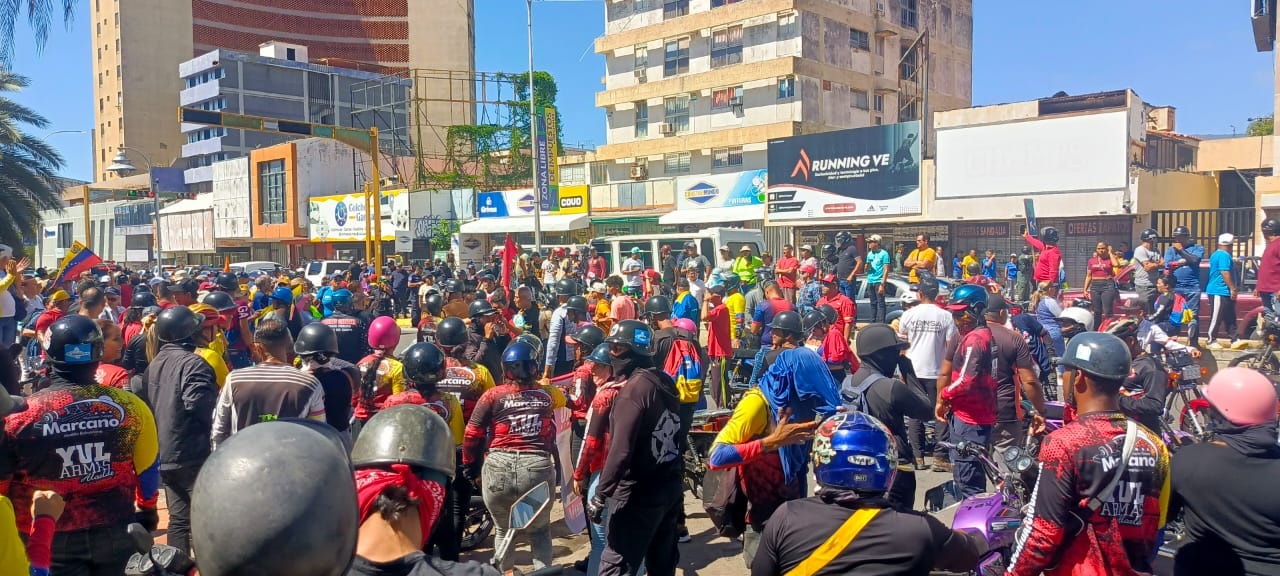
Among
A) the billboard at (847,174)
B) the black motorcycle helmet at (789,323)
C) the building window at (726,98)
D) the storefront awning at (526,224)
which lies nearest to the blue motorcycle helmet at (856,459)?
the black motorcycle helmet at (789,323)

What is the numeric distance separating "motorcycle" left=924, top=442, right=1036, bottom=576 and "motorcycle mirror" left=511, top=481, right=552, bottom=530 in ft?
7.72

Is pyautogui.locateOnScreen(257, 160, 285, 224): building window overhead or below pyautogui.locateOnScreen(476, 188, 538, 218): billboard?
overhead

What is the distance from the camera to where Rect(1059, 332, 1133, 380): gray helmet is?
11.3ft

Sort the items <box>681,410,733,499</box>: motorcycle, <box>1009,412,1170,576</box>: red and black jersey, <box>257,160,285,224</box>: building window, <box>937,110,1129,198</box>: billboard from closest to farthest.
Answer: <box>1009,412,1170,576</box>: red and black jersey, <box>681,410,733,499</box>: motorcycle, <box>937,110,1129,198</box>: billboard, <box>257,160,285,224</box>: building window

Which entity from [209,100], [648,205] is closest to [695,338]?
[648,205]

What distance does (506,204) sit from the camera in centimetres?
3672

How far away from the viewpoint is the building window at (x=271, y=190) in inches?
1960

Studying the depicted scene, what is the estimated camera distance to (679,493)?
16.6ft

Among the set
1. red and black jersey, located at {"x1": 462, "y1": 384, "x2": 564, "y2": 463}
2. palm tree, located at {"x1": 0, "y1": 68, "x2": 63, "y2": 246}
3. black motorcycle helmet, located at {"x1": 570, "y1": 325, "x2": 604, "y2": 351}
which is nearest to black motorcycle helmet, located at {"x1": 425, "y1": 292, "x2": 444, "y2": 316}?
black motorcycle helmet, located at {"x1": 570, "y1": 325, "x2": 604, "y2": 351}

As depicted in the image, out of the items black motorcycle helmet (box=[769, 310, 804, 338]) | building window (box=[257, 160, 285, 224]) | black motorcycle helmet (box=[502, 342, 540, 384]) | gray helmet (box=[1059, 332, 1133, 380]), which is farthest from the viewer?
building window (box=[257, 160, 285, 224])

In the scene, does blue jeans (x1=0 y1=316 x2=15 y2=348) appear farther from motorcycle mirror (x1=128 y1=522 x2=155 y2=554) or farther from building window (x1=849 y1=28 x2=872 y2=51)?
building window (x1=849 y1=28 x2=872 y2=51)

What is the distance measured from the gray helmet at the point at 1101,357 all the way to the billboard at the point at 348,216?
1490 inches

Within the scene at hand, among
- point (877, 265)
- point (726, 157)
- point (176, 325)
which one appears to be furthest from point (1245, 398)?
point (726, 157)

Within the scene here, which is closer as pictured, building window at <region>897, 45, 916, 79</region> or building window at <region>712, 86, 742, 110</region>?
building window at <region>712, 86, 742, 110</region>
